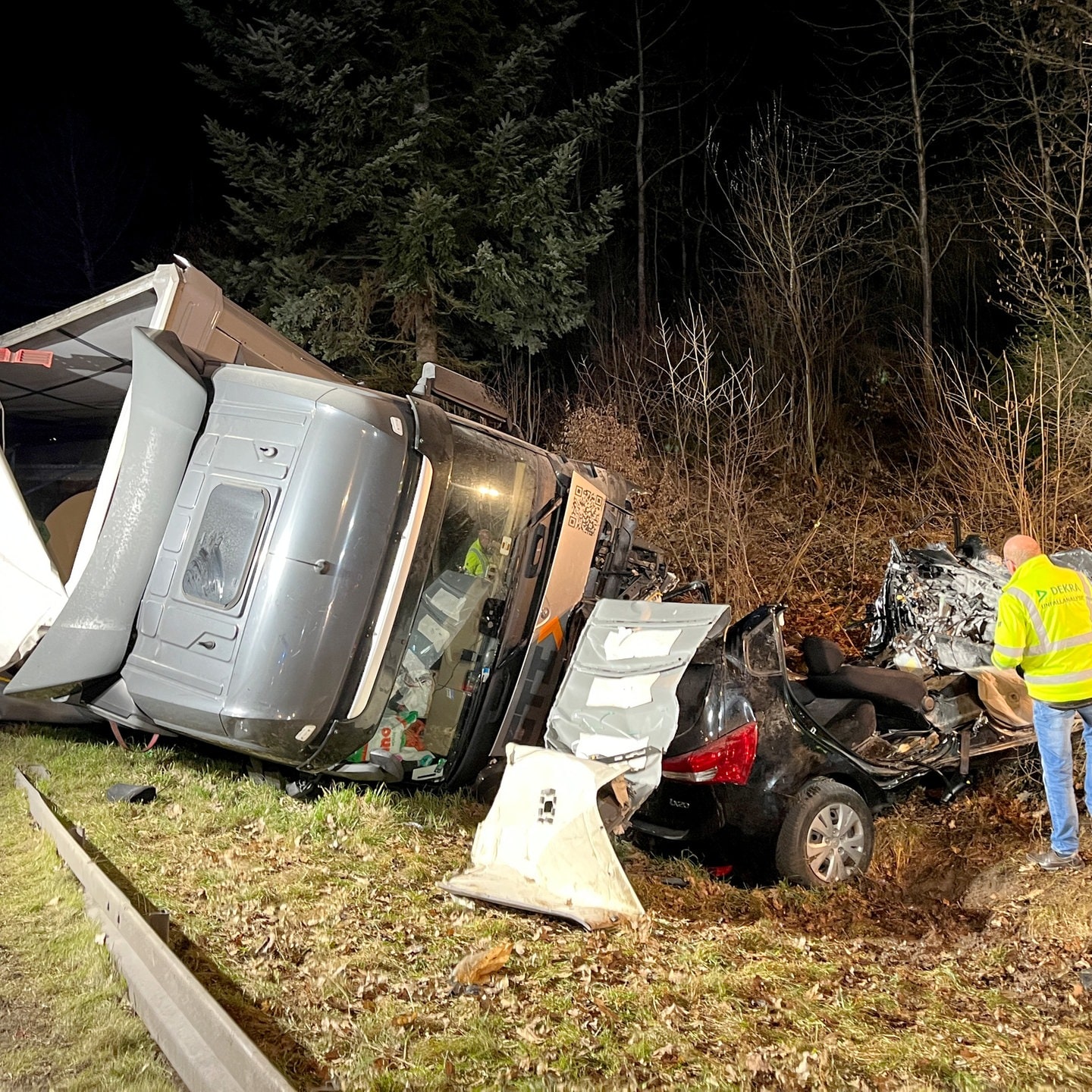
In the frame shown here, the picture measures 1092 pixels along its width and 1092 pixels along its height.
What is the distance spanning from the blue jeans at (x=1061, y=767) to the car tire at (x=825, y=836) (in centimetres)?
85

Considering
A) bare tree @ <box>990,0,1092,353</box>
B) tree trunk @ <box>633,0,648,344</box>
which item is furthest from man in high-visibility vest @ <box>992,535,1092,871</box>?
tree trunk @ <box>633,0,648,344</box>

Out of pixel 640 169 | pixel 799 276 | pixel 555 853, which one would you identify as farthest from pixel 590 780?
pixel 640 169

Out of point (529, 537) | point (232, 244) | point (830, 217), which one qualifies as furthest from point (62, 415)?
point (232, 244)

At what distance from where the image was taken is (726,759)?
4258 mm

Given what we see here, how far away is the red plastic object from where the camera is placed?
564cm

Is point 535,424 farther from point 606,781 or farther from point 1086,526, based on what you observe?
point 606,781

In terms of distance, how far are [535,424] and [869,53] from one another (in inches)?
283

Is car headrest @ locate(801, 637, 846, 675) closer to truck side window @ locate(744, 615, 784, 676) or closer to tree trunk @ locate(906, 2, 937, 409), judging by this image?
truck side window @ locate(744, 615, 784, 676)

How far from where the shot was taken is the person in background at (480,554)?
489cm

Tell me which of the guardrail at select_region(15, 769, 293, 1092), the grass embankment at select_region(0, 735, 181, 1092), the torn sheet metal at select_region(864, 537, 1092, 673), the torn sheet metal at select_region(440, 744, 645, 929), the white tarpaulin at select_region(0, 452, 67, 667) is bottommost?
the grass embankment at select_region(0, 735, 181, 1092)

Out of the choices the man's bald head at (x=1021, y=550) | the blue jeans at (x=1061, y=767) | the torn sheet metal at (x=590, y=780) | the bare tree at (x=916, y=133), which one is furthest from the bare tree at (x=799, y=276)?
the torn sheet metal at (x=590, y=780)

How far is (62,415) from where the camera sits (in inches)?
260

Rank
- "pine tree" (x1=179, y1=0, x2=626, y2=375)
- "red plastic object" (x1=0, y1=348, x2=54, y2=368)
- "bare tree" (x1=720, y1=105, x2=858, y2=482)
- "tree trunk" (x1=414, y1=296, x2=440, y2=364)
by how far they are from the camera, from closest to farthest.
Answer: "red plastic object" (x1=0, y1=348, x2=54, y2=368) → "pine tree" (x1=179, y1=0, x2=626, y2=375) → "bare tree" (x1=720, y1=105, x2=858, y2=482) → "tree trunk" (x1=414, y1=296, x2=440, y2=364)

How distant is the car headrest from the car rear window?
10.2 ft
